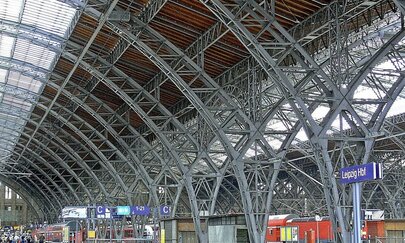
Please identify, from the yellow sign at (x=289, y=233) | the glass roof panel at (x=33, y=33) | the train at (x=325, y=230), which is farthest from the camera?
the yellow sign at (x=289, y=233)

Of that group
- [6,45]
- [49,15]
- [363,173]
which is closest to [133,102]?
[49,15]

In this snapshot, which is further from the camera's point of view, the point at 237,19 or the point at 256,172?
the point at 256,172

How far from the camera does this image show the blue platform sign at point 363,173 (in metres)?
15.1

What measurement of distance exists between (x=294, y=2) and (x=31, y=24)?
Result: 64.0 ft

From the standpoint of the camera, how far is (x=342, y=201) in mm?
26703

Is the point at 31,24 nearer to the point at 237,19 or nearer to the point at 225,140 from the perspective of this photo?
the point at 225,140

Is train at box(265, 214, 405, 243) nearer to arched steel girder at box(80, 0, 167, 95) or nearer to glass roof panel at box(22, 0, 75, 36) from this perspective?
arched steel girder at box(80, 0, 167, 95)

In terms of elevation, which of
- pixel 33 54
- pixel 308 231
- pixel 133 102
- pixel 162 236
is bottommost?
pixel 162 236

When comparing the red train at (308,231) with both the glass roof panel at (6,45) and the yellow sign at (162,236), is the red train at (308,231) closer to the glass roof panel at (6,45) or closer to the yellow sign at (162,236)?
the yellow sign at (162,236)

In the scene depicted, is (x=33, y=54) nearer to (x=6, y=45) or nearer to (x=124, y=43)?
(x=6, y=45)

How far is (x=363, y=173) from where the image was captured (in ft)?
50.6

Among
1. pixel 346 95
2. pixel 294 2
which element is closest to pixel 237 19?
pixel 294 2

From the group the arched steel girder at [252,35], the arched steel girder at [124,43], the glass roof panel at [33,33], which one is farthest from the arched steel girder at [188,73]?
the arched steel girder at [252,35]

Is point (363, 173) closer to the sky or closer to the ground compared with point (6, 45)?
closer to the ground
